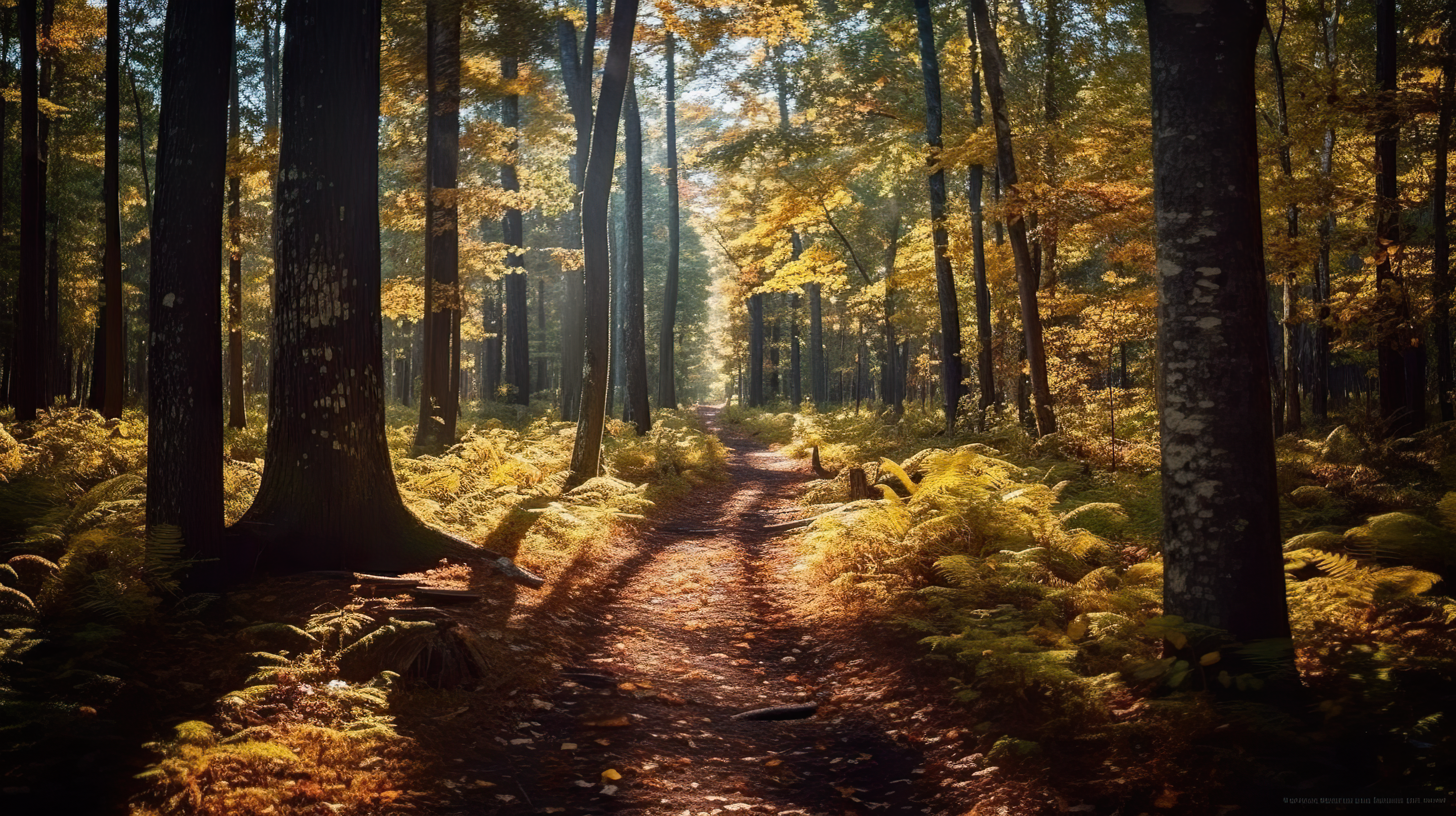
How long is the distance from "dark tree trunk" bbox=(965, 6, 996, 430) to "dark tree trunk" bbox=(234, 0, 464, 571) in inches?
477

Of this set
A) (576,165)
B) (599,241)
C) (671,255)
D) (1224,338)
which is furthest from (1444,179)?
(671,255)

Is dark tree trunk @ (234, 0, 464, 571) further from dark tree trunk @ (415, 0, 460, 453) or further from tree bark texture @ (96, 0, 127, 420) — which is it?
tree bark texture @ (96, 0, 127, 420)

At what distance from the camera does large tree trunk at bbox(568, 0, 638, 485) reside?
11.6 meters

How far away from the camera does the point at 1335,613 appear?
15.6 feet

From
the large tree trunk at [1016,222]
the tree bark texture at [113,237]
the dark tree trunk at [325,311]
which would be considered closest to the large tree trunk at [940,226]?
the large tree trunk at [1016,222]

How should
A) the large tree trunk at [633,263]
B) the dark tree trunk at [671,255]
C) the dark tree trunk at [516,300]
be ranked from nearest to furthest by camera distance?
1. the large tree trunk at [633,263]
2. the dark tree trunk at [516,300]
3. the dark tree trunk at [671,255]

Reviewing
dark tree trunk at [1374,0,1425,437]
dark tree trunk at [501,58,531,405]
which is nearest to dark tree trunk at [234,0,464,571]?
dark tree trunk at [1374,0,1425,437]

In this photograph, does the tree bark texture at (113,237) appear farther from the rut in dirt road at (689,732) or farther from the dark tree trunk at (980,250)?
the dark tree trunk at (980,250)

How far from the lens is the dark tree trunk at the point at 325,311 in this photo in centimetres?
631

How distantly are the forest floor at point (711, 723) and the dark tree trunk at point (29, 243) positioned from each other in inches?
494

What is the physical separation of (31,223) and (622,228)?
22235 millimetres

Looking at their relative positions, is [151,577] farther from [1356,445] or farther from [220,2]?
[1356,445]

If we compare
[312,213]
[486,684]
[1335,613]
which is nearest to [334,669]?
[486,684]

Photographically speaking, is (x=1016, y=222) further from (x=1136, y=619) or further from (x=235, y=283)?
(x=235, y=283)
